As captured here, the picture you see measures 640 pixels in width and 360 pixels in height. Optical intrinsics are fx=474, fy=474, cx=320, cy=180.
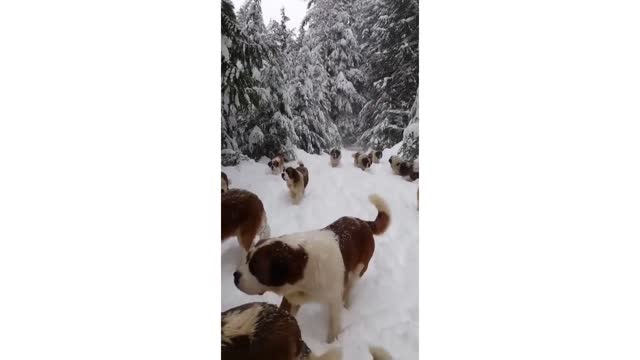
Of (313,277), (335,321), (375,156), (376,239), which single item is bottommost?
(335,321)

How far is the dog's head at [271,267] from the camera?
1606 millimetres

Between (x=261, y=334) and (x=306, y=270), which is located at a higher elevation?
(x=306, y=270)

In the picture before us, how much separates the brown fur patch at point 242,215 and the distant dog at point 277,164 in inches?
4.7

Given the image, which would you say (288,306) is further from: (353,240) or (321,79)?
(321,79)

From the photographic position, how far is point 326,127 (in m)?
1.80

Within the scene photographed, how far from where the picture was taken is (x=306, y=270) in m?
1.62

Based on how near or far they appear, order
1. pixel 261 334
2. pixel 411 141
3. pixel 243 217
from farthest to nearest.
Result: pixel 411 141 < pixel 243 217 < pixel 261 334

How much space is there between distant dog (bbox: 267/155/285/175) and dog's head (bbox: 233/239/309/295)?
0.27m

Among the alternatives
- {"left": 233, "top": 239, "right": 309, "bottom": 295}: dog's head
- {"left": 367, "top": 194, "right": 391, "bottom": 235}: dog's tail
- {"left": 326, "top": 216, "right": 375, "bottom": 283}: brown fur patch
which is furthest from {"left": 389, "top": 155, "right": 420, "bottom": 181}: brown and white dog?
{"left": 233, "top": 239, "right": 309, "bottom": 295}: dog's head

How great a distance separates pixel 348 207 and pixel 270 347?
556 mm

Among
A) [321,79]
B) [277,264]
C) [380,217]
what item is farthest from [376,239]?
[321,79]

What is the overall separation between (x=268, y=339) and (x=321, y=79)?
0.95 metres

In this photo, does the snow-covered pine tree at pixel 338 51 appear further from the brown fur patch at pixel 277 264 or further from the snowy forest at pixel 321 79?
the brown fur patch at pixel 277 264
